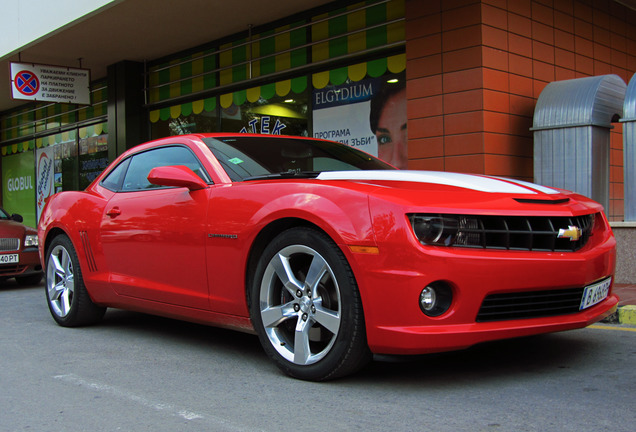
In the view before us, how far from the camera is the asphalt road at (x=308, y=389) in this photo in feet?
9.55

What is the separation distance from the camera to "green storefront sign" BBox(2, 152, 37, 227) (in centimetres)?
1994

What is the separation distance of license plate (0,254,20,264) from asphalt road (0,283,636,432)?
406 cm

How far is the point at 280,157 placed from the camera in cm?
448

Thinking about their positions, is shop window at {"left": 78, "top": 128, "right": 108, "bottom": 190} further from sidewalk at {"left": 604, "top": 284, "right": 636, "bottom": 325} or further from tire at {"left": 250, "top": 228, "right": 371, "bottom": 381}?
tire at {"left": 250, "top": 228, "right": 371, "bottom": 381}

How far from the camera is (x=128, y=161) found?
5.40m

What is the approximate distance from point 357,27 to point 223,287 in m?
7.37

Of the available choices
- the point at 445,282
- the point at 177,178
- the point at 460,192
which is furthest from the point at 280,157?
the point at 445,282

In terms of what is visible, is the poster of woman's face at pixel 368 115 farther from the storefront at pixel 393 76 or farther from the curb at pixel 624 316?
the curb at pixel 624 316

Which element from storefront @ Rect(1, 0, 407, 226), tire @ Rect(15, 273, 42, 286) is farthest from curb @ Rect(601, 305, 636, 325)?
tire @ Rect(15, 273, 42, 286)

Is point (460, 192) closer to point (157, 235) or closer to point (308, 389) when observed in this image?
point (308, 389)

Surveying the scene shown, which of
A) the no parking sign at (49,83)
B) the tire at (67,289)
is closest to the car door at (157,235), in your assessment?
the tire at (67,289)

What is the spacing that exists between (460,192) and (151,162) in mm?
2640

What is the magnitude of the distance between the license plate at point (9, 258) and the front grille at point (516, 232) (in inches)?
280

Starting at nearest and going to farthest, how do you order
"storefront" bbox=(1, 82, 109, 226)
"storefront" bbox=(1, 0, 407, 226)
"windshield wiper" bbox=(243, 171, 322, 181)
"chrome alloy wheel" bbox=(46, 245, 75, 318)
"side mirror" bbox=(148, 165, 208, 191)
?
"windshield wiper" bbox=(243, 171, 322, 181)
"side mirror" bbox=(148, 165, 208, 191)
"chrome alloy wheel" bbox=(46, 245, 75, 318)
"storefront" bbox=(1, 0, 407, 226)
"storefront" bbox=(1, 82, 109, 226)
